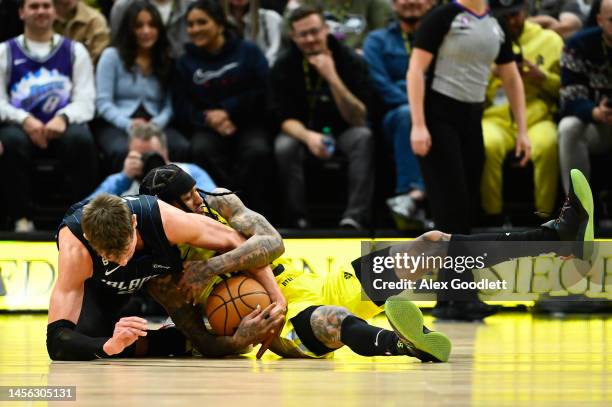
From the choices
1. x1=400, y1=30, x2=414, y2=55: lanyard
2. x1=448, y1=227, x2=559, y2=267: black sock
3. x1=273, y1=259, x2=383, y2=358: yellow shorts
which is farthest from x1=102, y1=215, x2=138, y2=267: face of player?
x1=400, y1=30, x2=414, y2=55: lanyard

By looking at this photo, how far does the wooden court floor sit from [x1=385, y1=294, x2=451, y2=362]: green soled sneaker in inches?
2.6

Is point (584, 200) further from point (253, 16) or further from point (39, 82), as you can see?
point (39, 82)

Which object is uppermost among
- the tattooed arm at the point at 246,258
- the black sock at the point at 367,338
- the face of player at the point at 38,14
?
the face of player at the point at 38,14

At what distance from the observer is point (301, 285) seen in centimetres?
573

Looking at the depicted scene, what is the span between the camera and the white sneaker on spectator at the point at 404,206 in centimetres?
897

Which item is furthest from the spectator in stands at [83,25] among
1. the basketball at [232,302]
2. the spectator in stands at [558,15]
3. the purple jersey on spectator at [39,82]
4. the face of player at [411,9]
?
the basketball at [232,302]

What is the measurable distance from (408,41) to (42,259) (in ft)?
10.8

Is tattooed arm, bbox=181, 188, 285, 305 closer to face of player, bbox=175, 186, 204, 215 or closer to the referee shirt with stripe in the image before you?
face of player, bbox=175, 186, 204, 215

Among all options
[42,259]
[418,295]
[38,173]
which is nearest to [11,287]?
[42,259]

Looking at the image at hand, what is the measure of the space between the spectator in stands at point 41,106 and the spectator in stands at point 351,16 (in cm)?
199

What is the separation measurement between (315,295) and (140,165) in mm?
3066

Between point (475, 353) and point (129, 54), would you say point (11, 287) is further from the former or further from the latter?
point (475, 353)

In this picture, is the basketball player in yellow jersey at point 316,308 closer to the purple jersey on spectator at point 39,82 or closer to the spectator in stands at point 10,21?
the purple jersey on spectator at point 39,82

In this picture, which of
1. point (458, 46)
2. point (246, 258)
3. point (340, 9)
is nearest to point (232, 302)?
point (246, 258)
